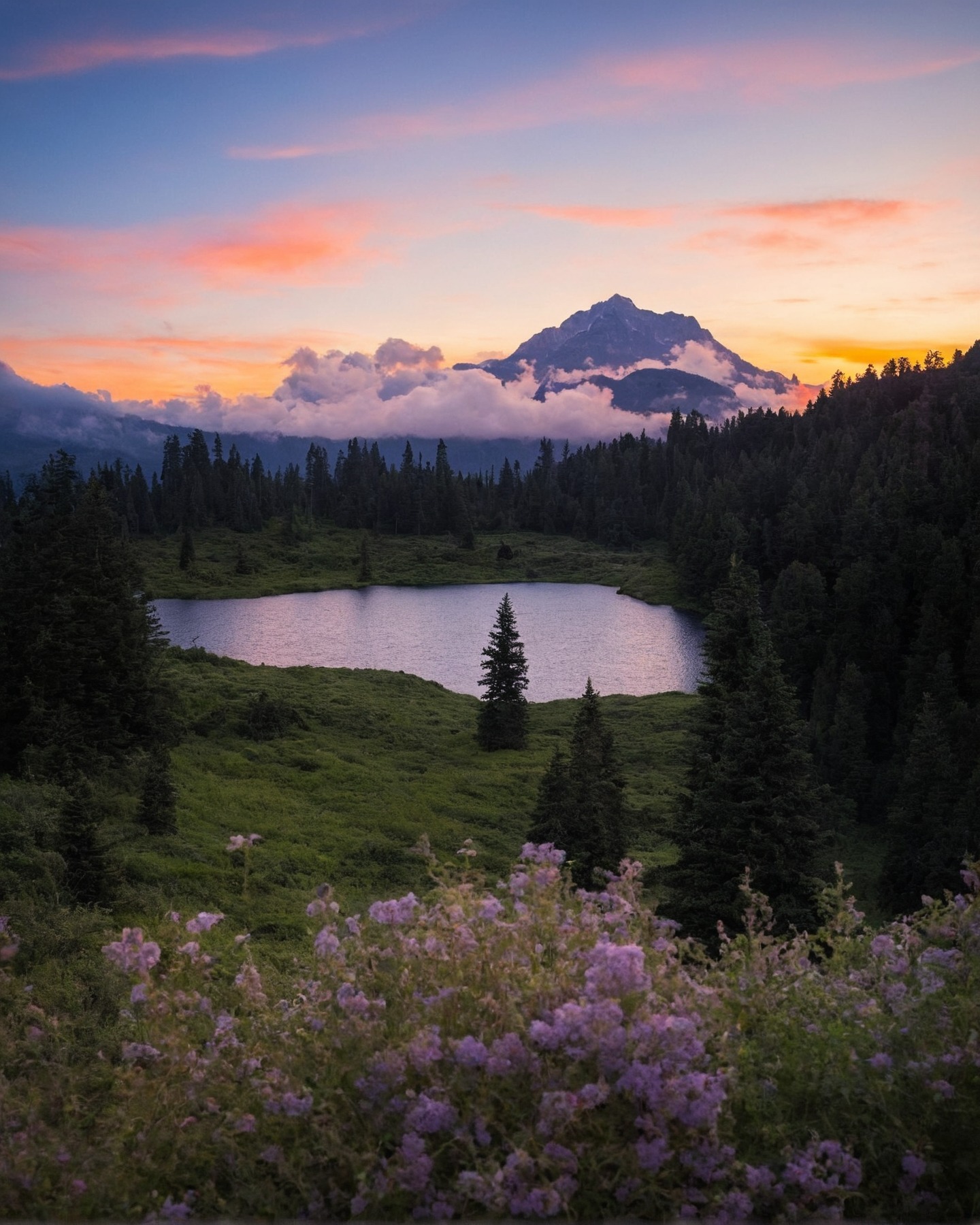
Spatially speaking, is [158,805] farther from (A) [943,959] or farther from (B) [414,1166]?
(A) [943,959]

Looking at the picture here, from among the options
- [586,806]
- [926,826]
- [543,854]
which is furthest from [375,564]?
[543,854]

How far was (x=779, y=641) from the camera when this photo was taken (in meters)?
67.0

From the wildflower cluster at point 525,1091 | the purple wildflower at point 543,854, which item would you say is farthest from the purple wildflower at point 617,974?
the purple wildflower at point 543,854

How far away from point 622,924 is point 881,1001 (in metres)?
1.41

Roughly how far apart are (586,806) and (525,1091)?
18.2 metres

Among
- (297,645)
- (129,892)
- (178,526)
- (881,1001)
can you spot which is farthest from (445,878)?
(178,526)

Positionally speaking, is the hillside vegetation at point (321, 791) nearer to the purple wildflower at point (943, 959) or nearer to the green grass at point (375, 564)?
the purple wildflower at point (943, 959)

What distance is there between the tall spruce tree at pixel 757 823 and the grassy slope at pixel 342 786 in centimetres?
629

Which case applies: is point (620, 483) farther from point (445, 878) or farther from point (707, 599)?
point (445, 878)

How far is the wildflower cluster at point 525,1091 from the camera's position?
10.8ft

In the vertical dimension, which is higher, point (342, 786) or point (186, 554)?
point (186, 554)

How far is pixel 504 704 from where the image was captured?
1608 inches

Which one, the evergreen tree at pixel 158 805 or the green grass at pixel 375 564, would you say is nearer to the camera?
the evergreen tree at pixel 158 805

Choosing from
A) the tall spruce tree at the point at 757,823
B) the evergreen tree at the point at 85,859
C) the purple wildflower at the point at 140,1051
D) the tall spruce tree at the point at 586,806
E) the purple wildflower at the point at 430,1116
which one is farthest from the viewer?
the tall spruce tree at the point at 586,806
